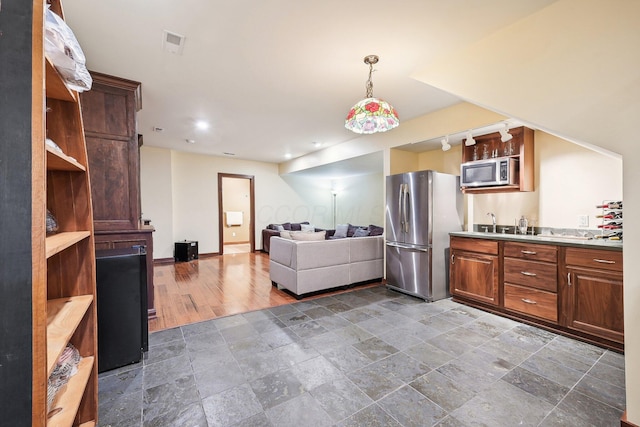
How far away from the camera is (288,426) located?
5.08 ft

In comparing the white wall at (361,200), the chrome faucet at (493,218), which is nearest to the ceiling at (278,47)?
the chrome faucet at (493,218)

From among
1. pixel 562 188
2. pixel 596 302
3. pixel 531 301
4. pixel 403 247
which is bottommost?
pixel 531 301

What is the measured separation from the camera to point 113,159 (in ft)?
9.16

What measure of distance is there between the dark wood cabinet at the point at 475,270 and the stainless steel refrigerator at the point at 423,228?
0.63ft

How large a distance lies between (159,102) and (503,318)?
195 inches

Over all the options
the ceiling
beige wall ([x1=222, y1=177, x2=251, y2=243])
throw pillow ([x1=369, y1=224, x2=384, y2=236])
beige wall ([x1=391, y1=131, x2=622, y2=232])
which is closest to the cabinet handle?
beige wall ([x1=391, y1=131, x2=622, y2=232])

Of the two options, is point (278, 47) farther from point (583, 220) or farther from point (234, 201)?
point (234, 201)

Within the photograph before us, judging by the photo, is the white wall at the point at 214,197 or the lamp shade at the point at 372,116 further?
the white wall at the point at 214,197

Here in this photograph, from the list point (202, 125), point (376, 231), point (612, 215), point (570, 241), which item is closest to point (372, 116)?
point (570, 241)

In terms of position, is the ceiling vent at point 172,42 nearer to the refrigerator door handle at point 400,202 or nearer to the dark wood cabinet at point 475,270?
the refrigerator door handle at point 400,202

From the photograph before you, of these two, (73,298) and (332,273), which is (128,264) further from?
(332,273)

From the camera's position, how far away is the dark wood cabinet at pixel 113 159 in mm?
2703

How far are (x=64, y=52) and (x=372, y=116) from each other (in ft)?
6.25

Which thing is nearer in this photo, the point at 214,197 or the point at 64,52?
the point at 64,52
